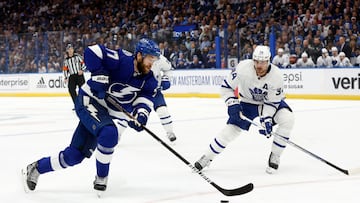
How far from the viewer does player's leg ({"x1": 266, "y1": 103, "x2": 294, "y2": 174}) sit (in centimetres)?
439

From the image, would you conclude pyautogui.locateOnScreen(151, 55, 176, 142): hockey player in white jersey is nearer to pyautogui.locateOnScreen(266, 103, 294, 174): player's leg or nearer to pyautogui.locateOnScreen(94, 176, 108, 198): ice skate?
pyautogui.locateOnScreen(266, 103, 294, 174): player's leg

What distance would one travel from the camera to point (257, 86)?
4348 millimetres

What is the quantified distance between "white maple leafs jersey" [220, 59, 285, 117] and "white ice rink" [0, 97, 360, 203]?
0.52m

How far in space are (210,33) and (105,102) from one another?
381 inches

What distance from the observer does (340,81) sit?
11430 mm

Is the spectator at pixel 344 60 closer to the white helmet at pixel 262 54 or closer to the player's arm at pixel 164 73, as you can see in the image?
the player's arm at pixel 164 73

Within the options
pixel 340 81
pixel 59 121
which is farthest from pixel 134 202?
pixel 340 81

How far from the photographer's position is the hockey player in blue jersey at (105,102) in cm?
349

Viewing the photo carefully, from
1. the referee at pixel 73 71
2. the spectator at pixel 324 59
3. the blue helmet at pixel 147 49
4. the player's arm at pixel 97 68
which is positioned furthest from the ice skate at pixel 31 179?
the spectator at pixel 324 59

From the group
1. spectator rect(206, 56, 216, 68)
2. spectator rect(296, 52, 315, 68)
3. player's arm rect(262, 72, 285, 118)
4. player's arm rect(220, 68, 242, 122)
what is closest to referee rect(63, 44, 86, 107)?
spectator rect(206, 56, 216, 68)

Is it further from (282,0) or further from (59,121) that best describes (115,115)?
(282,0)

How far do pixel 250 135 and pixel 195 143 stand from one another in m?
0.82

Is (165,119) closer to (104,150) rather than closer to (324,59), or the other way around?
(104,150)

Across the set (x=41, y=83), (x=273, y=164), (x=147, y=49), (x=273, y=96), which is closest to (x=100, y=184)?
(x=147, y=49)
